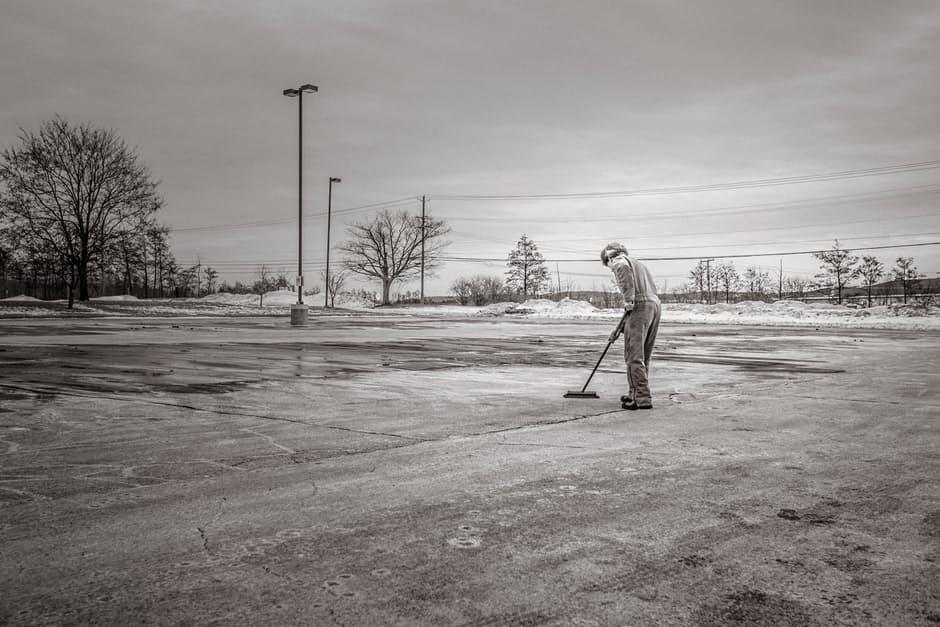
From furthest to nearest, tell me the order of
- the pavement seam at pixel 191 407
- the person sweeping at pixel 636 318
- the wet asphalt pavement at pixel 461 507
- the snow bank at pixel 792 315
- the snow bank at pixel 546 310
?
the snow bank at pixel 546 310 → the snow bank at pixel 792 315 → the person sweeping at pixel 636 318 → the pavement seam at pixel 191 407 → the wet asphalt pavement at pixel 461 507

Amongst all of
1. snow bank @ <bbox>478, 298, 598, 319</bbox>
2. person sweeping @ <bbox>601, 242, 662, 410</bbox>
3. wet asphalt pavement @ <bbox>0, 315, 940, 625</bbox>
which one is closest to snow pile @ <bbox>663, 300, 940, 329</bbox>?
snow bank @ <bbox>478, 298, 598, 319</bbox>

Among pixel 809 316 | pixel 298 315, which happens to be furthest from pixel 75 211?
pixel 809 316

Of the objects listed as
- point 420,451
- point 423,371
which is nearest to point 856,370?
point 423,371

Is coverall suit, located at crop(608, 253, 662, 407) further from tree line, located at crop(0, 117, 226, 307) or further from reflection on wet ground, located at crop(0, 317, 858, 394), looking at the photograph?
tree line, located at crop(0, 117, 226, 307)

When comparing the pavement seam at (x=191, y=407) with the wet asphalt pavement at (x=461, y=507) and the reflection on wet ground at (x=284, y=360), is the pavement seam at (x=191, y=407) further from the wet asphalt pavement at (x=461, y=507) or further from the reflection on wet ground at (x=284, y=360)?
the reflection on wet ground at (x=284, y=360)

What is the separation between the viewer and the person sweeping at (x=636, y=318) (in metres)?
7.43

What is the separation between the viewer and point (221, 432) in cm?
582

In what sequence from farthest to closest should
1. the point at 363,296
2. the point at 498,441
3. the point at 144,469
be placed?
the point at 363,296, the point at 498,441, the point at 144,469

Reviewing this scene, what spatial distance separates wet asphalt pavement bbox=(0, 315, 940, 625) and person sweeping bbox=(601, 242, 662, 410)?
1.06ft

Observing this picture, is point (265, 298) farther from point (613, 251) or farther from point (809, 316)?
point (613, 251)

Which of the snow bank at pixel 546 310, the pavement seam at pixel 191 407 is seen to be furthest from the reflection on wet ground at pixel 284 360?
the snow bank at pixel 546 310

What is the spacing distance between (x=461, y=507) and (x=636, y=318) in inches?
177

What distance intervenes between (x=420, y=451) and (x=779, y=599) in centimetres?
297

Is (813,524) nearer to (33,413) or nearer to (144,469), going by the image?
(144,469)
